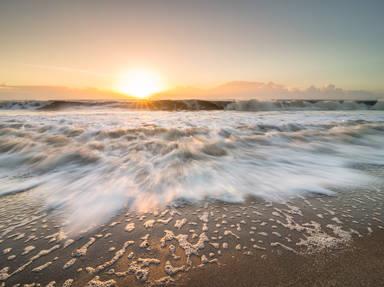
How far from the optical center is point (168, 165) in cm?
500

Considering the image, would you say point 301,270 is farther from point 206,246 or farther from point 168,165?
point 168,165

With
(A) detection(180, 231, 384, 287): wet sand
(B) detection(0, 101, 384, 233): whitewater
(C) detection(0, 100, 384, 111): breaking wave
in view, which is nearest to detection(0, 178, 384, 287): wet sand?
(A) detection(180, 231, 384, 287): wet sand

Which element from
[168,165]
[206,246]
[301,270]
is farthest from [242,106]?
[301,270]

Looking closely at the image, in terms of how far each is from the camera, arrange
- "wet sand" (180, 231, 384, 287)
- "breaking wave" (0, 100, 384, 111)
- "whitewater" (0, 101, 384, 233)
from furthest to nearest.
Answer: "breaking wave" (0, 100, 384, 111) → "whitewater" (0, 101, 384, 233) → "wet sand" (180, 231, 384, 287)

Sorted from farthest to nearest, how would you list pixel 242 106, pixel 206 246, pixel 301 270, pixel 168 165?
pixel 242 106 → pixel 168 165 → pixel 206 246 → pixel 301 270

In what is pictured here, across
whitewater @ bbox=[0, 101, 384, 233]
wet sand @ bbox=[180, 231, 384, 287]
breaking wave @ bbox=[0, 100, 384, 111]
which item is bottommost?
whitewater @ bbox=[0, 101, 384, 233]

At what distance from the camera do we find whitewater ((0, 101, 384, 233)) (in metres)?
3.51

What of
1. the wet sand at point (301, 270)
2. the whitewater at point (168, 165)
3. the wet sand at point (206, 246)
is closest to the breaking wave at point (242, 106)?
the whitewater at point (168, 165)

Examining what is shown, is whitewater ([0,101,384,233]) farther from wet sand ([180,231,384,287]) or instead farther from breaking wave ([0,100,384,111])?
breaking wave ([0,100,384,111])

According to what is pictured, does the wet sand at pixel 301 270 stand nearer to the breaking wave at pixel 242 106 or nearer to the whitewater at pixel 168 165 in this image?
the whitewater at pixel 168 165

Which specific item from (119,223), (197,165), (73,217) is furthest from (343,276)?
(197,165)

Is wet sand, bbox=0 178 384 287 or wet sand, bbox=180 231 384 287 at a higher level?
wet sand, bbox=180 231 384 287

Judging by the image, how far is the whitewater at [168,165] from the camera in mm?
3505

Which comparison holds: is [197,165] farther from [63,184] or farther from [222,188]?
[63,184]
